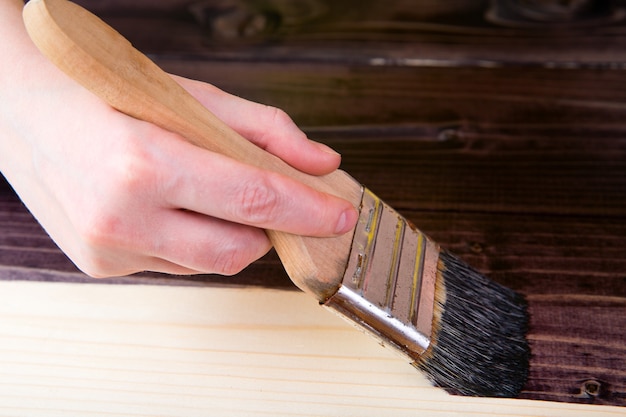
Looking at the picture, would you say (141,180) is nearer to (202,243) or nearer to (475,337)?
(202,243)

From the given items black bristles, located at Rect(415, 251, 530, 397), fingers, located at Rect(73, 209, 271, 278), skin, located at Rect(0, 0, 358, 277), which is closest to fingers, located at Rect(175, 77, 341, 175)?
skin, located at Rect(0, 0, 358, 277)

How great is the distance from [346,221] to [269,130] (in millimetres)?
169

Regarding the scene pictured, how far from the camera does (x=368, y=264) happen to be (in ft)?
3.20

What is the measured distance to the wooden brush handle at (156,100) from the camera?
77 cm

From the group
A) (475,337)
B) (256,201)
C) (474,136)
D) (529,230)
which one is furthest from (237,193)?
(474,136)

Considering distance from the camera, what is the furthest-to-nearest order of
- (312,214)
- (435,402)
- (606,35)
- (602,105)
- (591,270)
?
(606,35), (602,105), (591,270), (435,402), (312,214)

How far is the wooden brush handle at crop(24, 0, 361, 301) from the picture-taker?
2.54 ft

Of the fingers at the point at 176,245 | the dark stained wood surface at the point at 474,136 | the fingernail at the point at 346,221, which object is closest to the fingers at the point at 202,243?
the fingers at the point at 176,245

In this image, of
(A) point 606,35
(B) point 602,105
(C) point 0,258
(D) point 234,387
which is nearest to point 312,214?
(D) point 234,387

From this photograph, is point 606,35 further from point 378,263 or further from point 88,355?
point 88,355

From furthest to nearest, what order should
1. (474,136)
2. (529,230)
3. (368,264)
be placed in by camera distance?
(474,136) < (529,230) < (368,264)

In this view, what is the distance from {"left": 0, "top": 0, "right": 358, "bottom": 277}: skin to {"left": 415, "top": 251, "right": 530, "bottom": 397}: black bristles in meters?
0.22

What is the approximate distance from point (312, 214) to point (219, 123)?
0.16 meters

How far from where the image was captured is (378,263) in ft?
3.25
